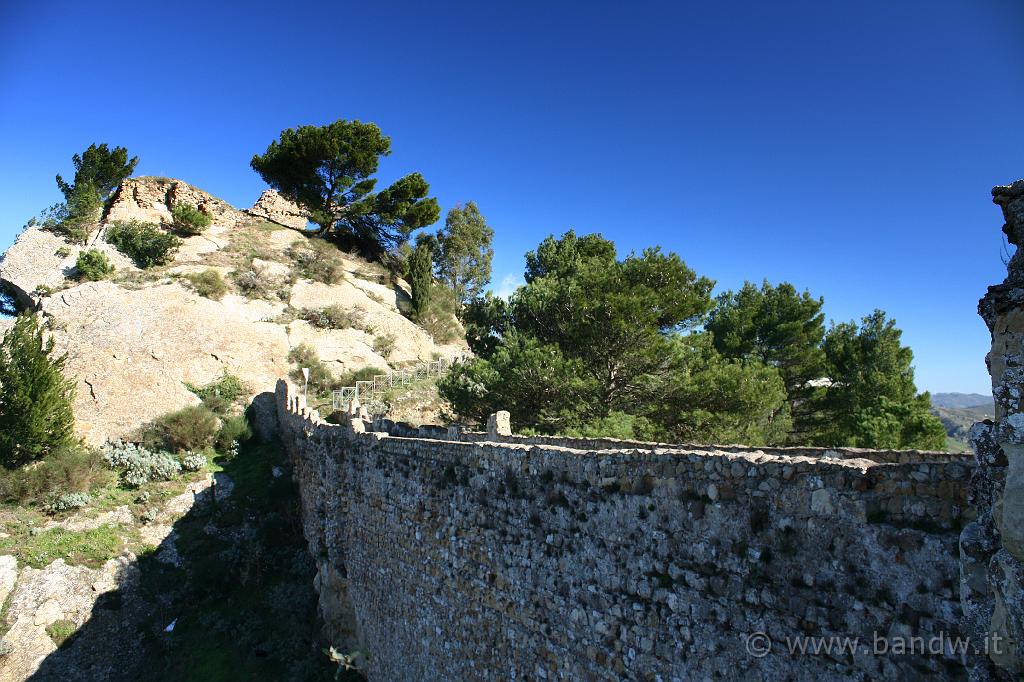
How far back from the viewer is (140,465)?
1655cm

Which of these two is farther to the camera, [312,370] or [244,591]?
[312,370]

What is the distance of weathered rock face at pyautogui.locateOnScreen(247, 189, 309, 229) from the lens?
135ft

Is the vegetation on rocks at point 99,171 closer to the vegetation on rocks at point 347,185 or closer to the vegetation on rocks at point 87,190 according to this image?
the vegetation on rocks at point 87,190

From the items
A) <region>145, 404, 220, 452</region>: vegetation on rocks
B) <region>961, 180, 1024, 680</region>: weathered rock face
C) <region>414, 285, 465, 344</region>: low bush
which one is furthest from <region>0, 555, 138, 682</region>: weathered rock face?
<region>414, 285, 465, 344</region>: low bush

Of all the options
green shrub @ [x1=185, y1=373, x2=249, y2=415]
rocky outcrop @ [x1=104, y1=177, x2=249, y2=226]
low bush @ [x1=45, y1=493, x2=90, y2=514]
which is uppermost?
rocky outcrop @ [x1=104, y1=177, x2=249, y2=226]

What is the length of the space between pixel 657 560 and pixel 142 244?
1315 inches

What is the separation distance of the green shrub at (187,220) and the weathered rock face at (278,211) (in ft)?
23.1

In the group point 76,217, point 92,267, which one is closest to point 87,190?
point 76,217

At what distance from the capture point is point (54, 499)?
14.5 meters

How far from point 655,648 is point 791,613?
1396mm

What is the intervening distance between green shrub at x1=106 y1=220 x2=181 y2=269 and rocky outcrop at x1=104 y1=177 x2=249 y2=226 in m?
3.00

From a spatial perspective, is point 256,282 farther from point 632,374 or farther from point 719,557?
point 719,557

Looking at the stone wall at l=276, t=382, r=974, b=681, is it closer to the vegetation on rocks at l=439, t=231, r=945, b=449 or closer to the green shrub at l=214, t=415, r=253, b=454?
the vegetation on rocks at l=439, t=231, r=945, b=449

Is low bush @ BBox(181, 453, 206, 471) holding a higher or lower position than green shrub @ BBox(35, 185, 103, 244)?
lower
